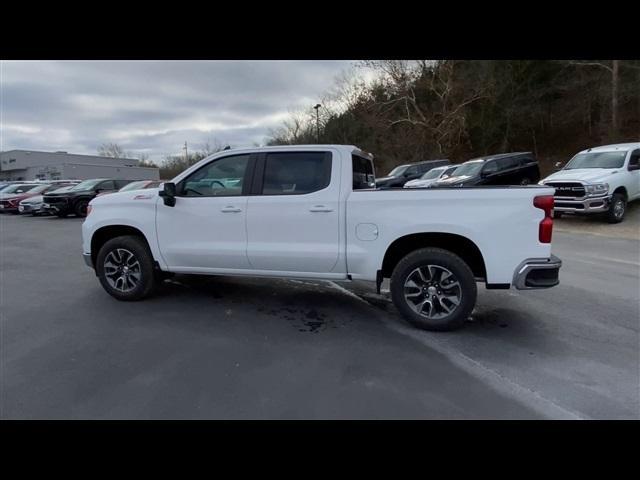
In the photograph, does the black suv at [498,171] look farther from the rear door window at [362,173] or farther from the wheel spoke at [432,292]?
the wheel spoke at [432,292]

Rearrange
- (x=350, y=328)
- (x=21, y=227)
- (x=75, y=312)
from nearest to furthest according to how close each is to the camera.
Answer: (x=350, y=328)
(x=75, y=312)
(x=21, y=227)

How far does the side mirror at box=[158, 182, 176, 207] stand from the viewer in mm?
4477

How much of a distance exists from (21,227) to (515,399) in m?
17.3

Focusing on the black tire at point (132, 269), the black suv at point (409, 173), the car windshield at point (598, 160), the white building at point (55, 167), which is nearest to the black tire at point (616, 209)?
the car windshield at point (598, 160)

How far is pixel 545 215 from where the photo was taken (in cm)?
352

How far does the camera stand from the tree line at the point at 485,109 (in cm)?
2517

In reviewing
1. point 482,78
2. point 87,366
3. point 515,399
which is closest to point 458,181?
point 515,399

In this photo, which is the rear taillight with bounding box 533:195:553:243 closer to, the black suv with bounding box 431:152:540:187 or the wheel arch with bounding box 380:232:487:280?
the wheel arch with bounding box 380:232:487:280

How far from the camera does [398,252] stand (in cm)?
423

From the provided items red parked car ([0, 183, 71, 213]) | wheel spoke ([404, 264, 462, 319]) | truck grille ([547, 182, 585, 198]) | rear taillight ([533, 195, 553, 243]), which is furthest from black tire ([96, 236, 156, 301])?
red parked car ([0, 183, 71, 213])

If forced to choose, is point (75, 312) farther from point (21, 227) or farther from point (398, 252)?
point (21, 227)

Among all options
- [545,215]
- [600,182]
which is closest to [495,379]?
[545,215]

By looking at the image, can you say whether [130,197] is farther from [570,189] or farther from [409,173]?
[409,173]

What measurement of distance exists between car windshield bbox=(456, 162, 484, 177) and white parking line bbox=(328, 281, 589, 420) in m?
13.0
